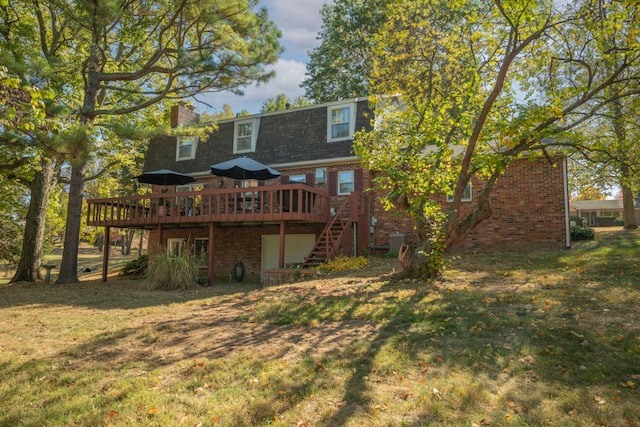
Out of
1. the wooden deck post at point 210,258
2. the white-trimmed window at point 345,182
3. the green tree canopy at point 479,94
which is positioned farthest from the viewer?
the white-trimmed window at point 345,182

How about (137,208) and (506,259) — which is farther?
(137,208)

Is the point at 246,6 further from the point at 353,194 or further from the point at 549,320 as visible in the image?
the point at 549,320

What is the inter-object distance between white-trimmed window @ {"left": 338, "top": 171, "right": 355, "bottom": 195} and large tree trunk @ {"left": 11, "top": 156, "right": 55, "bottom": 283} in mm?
11101

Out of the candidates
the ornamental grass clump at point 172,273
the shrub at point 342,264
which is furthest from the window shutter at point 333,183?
the ornamental grass clump at point 172,273

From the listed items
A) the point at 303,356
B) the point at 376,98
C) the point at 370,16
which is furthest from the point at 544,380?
the point at 370,16

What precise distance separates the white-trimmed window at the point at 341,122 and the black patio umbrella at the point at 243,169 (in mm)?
3210

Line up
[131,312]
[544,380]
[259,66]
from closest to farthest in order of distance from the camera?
[544,380] < [131,312] < [259,66]

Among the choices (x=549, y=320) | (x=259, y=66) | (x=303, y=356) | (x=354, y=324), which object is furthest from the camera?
(x=259, y=66)

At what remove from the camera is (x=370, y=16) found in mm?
26281

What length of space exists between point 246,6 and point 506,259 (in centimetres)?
1094

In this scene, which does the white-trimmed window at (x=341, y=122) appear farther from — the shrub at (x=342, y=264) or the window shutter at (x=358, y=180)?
the shrub at (x=342, y=264)

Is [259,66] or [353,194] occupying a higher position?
[259,66]

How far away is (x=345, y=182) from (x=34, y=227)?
12.1 metres

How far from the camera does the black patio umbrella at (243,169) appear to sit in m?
14.1
